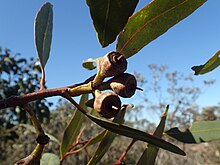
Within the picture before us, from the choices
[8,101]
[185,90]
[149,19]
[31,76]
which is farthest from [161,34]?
[185,90]

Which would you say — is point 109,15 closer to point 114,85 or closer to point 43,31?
point 114,85

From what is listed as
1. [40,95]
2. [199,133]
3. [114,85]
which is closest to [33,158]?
[40,95]

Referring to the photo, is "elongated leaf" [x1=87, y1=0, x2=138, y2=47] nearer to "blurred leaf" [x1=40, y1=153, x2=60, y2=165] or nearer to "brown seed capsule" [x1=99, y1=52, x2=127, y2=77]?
"brown seed capsule" [x1=99, y1=52, x2=127, y2=77]

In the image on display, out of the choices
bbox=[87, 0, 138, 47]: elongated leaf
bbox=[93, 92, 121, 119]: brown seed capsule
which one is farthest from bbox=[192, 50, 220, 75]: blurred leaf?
bbox=[93, 92, 121, 119]: brown seed capsule

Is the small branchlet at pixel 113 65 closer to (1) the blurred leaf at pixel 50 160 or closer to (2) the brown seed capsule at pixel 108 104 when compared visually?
(2) the brown seed capsule at pixel 108 104

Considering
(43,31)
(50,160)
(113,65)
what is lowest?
(50,160)

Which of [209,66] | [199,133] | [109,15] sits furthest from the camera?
[199,133]
